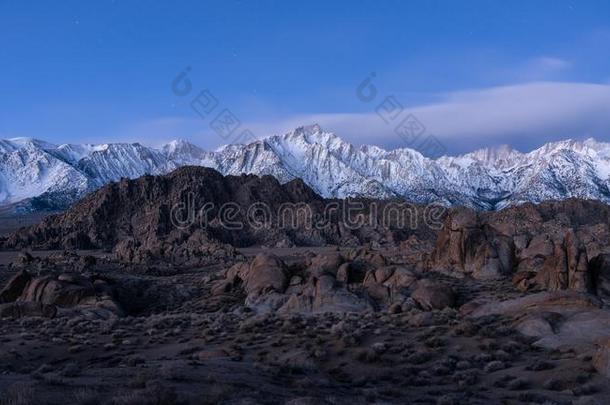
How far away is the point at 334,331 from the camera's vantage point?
79.0ft

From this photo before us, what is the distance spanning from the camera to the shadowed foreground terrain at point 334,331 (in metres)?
15.6

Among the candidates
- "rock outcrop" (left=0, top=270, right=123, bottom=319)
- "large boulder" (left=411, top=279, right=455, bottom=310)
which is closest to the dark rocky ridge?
"rock outcrop" (left=0, top=270, right=123, bottom=319)

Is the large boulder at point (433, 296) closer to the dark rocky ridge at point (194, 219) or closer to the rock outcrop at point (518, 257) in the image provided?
the rock outcrop at point (518, 257)

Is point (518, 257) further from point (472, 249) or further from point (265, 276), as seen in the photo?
point (265, 276)

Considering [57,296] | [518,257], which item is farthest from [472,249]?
[57,296]

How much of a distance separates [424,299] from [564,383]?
1468 centimetres

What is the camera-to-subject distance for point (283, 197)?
422 ft

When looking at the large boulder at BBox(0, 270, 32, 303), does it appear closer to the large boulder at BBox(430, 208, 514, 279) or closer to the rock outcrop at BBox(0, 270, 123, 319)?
the rock outcrop at BBox(0, 270, 123, 319)

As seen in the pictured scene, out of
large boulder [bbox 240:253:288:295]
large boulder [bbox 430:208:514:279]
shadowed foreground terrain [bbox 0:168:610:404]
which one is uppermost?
large boulder [bbox 430:208:514:279]

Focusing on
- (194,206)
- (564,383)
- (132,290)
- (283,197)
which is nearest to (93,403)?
(564,383)

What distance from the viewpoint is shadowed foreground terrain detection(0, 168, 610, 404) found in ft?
51.3

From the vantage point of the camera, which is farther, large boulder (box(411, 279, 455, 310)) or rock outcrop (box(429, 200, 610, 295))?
rock outcrop (box(429, 200, 610, 295))

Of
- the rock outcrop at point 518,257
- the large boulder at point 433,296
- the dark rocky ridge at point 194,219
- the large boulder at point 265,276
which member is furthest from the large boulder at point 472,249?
the dark rocky ridge at point 194,219

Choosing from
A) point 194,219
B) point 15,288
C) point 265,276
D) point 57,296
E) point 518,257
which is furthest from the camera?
point 194,219
